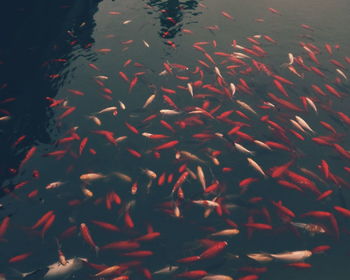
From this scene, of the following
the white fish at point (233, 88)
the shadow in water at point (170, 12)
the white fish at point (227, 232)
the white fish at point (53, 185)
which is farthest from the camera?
the shadow in water at point (170, 12)

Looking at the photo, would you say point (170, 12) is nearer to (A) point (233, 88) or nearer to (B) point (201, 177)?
(A) point (233, 88)

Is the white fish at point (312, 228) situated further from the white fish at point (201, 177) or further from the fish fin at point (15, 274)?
the fish fin at point (15, 274)

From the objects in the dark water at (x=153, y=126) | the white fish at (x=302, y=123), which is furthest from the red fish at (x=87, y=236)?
the white fish at (x=302, y=123)

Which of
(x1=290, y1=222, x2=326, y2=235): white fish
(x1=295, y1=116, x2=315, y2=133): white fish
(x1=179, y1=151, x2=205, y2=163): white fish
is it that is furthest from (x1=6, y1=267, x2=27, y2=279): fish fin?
(x1=295, y1=116, x2=315, y2=133): white fish

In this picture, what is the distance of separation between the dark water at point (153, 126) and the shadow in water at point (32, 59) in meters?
0.06

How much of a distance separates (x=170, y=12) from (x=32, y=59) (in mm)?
7766

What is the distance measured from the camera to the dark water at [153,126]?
7.22m

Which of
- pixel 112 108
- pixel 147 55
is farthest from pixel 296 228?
pixel 147 55

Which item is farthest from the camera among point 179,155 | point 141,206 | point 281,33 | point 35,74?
point 281,33

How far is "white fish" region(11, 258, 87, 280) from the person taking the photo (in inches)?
258

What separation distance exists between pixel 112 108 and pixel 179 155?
3268 millimetres

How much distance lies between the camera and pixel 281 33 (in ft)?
46.3

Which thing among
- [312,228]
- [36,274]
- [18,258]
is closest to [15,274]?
[18,258]

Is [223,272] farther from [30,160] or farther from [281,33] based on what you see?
[281,33]
